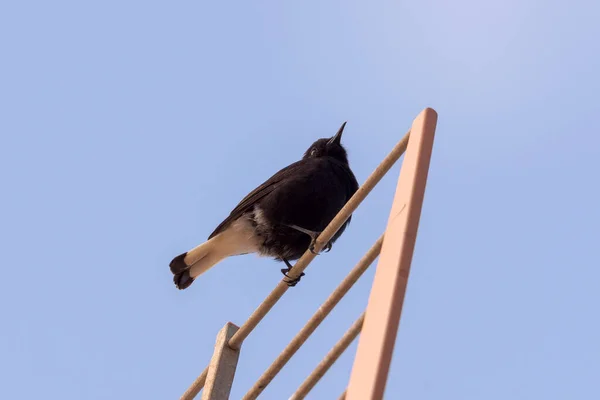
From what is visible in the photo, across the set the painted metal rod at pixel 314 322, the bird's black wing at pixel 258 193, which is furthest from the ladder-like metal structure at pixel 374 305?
the bird's black wing at pixel 258 193

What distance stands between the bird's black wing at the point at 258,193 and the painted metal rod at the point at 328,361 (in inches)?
134

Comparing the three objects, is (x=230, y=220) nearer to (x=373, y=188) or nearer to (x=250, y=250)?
(x=250, y=250)

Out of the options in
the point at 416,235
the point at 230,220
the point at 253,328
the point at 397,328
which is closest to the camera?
the point at 397,328

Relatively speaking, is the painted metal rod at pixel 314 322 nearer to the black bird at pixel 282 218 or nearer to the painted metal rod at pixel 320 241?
the painted metal rod at pixel 320 241

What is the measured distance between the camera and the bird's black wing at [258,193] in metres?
6.64

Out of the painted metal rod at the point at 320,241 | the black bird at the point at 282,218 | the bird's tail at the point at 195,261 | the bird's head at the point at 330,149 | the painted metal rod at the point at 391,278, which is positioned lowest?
the painted metal rod at the point at 391,278

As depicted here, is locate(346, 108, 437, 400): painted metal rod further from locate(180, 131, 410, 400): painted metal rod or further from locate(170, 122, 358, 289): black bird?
locate(170, 122, 358, 289): black bird

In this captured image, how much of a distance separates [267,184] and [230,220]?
371 millimetres

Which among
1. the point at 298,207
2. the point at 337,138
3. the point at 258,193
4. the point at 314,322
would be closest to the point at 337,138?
the point at 337,138

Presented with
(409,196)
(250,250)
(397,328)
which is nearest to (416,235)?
(409,196)

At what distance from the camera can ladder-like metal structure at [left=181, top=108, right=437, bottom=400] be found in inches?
84.4

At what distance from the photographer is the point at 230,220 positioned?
267 inches

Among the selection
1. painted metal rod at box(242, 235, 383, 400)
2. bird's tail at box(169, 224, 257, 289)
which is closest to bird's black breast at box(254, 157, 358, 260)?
bird's tail at box(169, 224, 257, 289)

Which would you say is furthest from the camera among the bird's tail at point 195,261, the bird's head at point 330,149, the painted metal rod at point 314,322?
the bird's head at point 330,149
